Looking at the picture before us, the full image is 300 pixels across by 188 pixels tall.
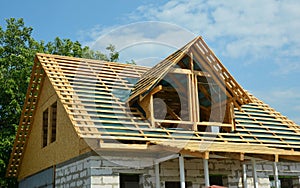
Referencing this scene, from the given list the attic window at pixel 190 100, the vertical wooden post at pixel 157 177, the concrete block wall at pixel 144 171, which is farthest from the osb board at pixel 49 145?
the attic window at pixel 190 100

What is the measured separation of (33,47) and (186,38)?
15.6 metres

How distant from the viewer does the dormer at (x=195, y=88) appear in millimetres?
13992

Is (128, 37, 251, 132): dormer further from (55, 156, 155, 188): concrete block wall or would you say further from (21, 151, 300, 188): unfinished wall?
(55, 156, 155, 188): concrete block wall

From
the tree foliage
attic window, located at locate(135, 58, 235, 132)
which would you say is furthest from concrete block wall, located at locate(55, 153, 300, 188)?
the tree foliage

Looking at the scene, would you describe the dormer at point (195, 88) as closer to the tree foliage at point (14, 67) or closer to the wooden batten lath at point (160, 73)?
the wooden batten lath at point (160, 73)

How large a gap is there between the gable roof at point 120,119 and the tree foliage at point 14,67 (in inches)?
112

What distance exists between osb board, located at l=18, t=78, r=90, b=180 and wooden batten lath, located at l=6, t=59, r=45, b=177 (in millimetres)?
336

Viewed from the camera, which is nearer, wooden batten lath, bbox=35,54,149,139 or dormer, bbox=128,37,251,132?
wooden batten lath, bbox=35,54,149,139

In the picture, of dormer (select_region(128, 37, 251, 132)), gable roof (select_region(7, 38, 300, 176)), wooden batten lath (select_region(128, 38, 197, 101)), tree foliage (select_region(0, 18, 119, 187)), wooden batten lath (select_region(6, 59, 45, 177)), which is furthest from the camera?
tree foliage (select_region(0, 18, 119, 187))

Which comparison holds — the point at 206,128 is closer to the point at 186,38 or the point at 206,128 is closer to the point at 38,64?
the point at 186,38

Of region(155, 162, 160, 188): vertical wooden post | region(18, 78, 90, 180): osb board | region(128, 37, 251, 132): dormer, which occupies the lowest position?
region(155, 162, 160, 188): vertical wooden post

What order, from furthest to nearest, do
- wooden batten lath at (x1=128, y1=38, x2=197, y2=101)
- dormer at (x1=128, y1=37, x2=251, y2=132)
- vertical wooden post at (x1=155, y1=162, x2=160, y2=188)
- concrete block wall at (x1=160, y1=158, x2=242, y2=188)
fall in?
dormer at (x1=128, y1=37, x2=251, y2=132)
wooden batten lath at (x1=128, y1=38, x2=197, y2=101)
concrete block wall at (x1=160, y1=158, x2=242, y2=188)
vertical wooden post at (x1=155, y1=162, x2=160, y2=188)

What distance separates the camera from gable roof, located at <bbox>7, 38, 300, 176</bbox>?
12312 mm

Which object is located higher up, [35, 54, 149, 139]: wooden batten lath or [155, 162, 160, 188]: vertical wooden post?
[35, 54, 149, 139]: wooden batten lath
